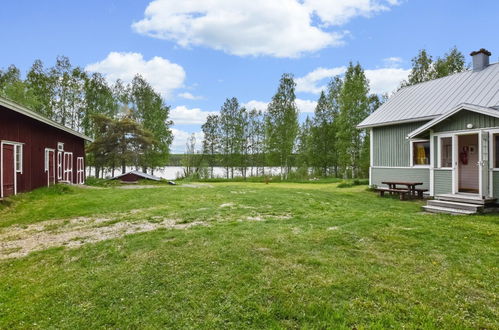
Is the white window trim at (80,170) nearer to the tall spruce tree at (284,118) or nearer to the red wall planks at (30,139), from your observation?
the red wall planks at (30,139)

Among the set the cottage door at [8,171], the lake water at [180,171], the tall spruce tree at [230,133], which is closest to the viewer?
the cottage door at [8,171]

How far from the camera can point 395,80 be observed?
88.6 ft

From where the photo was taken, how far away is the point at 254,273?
12.3 feet

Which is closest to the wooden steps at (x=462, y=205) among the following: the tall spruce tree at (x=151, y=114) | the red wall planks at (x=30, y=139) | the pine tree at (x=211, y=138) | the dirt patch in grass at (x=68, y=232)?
the dirt patch in grass at (x=68, y=232)

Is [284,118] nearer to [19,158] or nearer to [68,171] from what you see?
[68,171]

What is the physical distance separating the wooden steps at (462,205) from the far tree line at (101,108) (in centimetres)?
2033

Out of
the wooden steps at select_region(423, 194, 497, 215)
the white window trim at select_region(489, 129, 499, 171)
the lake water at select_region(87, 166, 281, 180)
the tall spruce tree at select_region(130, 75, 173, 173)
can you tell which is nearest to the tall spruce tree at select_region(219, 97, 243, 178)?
the lake water at select_region(87, 166, 281, 180)

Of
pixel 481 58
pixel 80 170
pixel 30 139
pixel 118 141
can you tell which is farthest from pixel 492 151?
pixel 118 141

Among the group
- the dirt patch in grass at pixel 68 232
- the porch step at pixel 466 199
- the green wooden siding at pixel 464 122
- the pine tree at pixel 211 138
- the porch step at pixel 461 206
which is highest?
the pine tree at pixel 211 138

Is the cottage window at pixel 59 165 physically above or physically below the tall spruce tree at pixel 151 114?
below

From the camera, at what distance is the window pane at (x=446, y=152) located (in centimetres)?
1055

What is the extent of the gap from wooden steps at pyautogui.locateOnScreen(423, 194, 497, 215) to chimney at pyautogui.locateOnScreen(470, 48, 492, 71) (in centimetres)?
710

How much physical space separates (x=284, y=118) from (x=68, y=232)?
22.4 meters

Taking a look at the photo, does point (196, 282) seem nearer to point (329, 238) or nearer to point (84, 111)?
point (329, 238)
